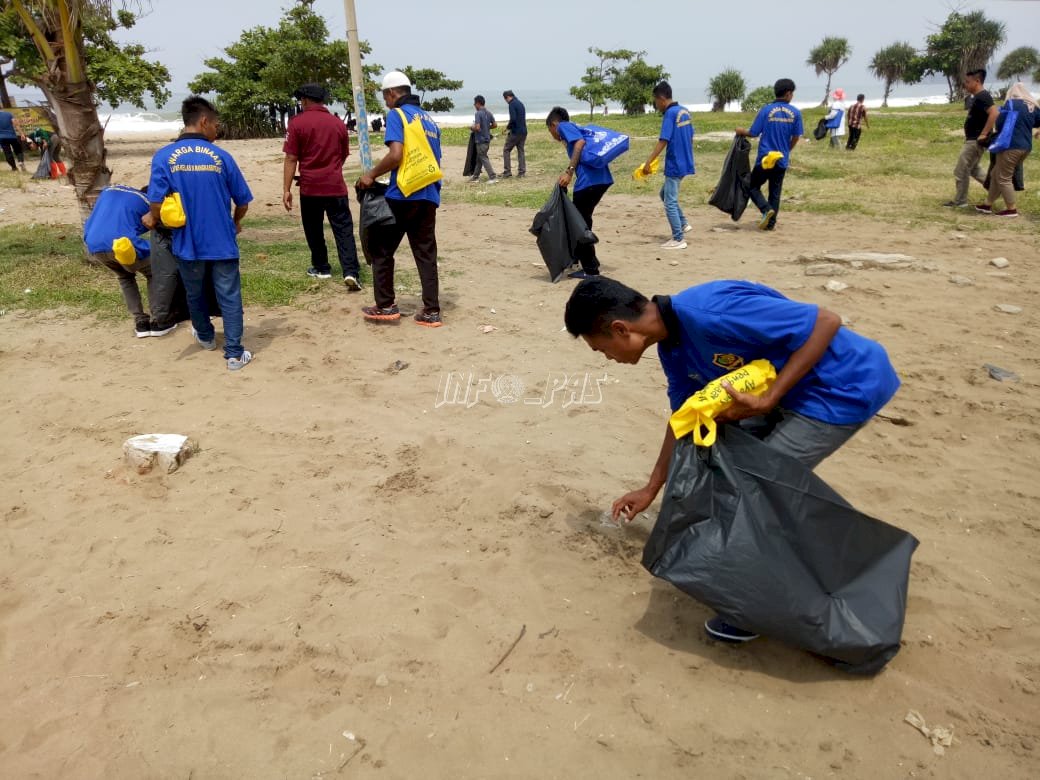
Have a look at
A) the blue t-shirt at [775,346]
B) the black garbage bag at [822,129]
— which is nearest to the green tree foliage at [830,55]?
the black garbage bag at [822,129]

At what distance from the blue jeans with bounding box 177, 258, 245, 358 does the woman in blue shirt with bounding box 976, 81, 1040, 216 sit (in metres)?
8.41

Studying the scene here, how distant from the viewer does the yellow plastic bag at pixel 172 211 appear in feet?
13.9

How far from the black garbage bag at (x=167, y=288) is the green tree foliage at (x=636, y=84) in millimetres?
34867

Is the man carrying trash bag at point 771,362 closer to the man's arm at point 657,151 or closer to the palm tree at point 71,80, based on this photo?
the man's arm at point 657,151

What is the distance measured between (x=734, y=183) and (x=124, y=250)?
21.1 ft

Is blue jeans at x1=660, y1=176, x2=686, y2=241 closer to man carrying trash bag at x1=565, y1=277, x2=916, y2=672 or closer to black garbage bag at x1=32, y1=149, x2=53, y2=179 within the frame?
man carrying trash bag at x1=565, y1=277, x2=916, y2=672

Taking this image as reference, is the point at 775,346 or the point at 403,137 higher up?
the point at 403,137

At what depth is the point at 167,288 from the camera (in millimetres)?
4957

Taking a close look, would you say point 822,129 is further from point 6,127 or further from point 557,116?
point 6,127

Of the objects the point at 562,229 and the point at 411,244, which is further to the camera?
the point at 562,229

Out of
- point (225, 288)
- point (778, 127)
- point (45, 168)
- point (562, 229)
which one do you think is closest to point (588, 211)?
point (562, 229)

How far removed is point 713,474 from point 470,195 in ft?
34.4

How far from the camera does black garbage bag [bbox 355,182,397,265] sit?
5.01m

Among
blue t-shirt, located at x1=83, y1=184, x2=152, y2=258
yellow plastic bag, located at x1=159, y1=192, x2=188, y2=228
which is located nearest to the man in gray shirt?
blue t-shirt, located at x1=83, y1=184, x2=152, y2=258
